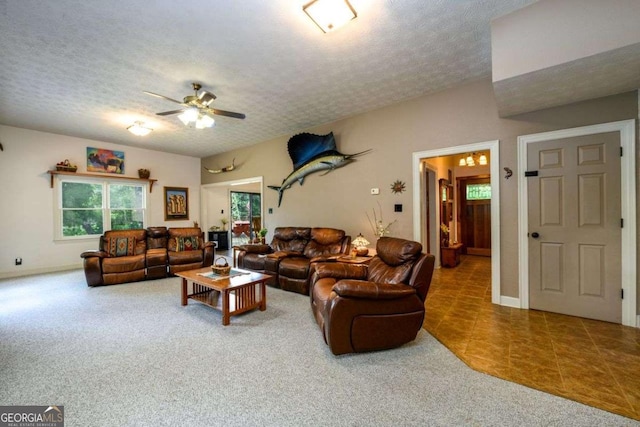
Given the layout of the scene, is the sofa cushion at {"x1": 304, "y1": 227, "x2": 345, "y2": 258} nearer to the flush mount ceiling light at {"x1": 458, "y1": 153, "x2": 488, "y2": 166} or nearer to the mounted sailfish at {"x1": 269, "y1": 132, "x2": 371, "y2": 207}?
the mounted sailfish at {"x1": 269, "y1": 132, "x2": 371, "y2": 207}

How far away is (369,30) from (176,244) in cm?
507

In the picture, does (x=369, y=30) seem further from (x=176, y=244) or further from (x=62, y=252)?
(x=62, y=252)

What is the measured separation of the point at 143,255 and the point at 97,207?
8.12 feet

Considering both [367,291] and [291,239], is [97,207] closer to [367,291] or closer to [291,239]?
[291,239]

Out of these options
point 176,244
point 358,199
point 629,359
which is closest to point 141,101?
point 176,244

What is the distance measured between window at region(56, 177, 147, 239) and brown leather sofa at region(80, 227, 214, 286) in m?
1.71

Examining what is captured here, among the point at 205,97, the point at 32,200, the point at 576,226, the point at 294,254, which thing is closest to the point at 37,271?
the point at 32,200

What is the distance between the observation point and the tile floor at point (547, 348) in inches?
71.8

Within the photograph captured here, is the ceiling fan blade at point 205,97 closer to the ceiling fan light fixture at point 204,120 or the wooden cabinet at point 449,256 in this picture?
the ceiling fan light fixture at point 204,120

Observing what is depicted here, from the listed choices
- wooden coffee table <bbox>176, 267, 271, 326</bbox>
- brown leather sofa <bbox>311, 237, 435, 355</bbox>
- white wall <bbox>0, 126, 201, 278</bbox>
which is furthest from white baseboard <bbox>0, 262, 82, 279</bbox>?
brown leather sofa <bbox>311, 237, 435, 355</bbox>

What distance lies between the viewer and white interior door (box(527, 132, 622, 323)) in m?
2.82

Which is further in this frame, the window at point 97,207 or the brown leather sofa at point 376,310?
the window at point 97,207

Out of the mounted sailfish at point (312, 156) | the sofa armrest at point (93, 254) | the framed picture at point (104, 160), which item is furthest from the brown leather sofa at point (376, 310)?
the framed picture at point (104, 160)

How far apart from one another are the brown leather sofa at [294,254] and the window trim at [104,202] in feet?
12.5
